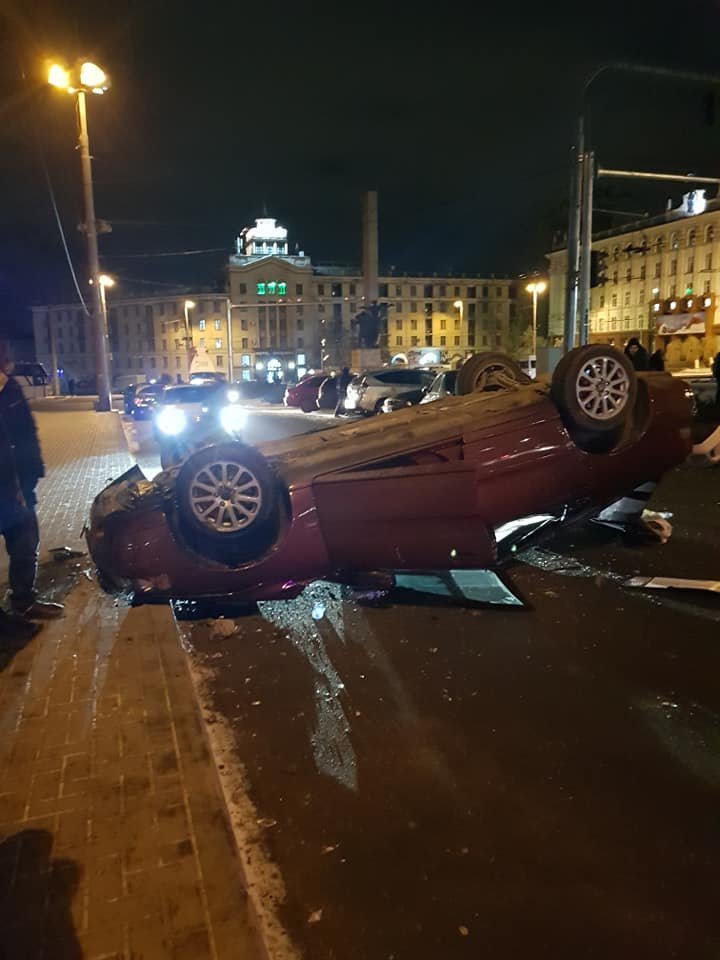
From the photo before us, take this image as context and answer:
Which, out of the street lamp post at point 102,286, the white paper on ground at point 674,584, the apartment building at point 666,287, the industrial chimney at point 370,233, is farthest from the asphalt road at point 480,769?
the industrial chimney at point 370,233

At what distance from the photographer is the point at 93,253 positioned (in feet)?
78.7

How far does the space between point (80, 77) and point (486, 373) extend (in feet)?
58.9

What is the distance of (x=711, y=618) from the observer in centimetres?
548

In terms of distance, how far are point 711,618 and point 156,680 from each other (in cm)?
403

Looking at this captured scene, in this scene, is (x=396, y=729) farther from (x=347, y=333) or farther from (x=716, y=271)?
(x=347, y=333)

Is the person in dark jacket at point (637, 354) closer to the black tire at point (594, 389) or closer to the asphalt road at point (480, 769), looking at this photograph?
the black tire at point (594, 389)

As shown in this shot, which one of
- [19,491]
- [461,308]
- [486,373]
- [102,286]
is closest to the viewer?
[19,491]

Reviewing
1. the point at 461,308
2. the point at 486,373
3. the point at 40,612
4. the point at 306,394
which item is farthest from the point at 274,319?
the point at 40,612

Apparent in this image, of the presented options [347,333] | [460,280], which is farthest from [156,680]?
[460,280]

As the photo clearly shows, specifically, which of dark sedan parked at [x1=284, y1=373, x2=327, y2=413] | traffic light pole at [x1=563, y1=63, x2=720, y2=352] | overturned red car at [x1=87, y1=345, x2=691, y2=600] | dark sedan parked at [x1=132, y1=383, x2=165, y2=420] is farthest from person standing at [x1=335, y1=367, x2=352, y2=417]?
overturned red car at [x1=87, y1=345, x2=691, y2=600]

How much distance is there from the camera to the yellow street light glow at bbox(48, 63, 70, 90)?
62.8 ft

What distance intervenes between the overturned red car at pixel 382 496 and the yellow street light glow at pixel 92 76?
717 inches

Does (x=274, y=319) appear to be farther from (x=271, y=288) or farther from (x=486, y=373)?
(x=486, y=373)

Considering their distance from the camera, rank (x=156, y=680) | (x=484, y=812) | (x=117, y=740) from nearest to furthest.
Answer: (x=484, y=812) < (x=117, y=740) < (x=156, y=680)
